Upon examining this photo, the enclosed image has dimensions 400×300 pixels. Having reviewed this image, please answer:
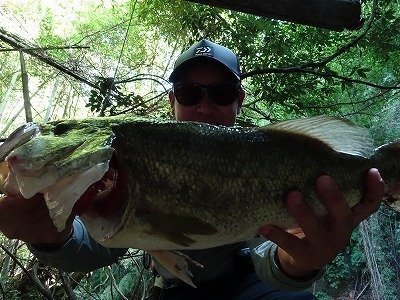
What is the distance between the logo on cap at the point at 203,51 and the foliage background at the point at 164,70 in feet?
4.19

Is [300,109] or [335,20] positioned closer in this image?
[335,20]

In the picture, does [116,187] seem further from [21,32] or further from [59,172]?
[21,32]

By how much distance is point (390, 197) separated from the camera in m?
1.72

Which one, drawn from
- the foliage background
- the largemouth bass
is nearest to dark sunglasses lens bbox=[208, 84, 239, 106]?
the largemouth bass

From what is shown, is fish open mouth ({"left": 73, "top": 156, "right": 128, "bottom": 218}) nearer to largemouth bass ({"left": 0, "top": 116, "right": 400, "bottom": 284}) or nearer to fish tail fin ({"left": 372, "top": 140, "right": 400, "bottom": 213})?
largemouth bass ({"left": 0, "top": 116, "right": 400, "bottom": 284})

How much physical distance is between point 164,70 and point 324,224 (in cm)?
472

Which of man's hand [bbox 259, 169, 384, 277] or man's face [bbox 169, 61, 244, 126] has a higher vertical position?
man's face [bbox 169, 61, 244, 126]

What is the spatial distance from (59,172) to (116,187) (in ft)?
0.80

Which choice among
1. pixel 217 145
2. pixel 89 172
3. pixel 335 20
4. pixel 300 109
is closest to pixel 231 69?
pixel 335 20

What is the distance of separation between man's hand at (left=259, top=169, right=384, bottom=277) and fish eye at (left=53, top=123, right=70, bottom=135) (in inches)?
31.2

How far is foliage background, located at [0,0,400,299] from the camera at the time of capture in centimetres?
411

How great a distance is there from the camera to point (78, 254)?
6.86 ft

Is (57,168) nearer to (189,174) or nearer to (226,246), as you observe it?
(189,174)

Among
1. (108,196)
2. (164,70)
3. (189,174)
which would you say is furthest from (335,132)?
(164,70)
